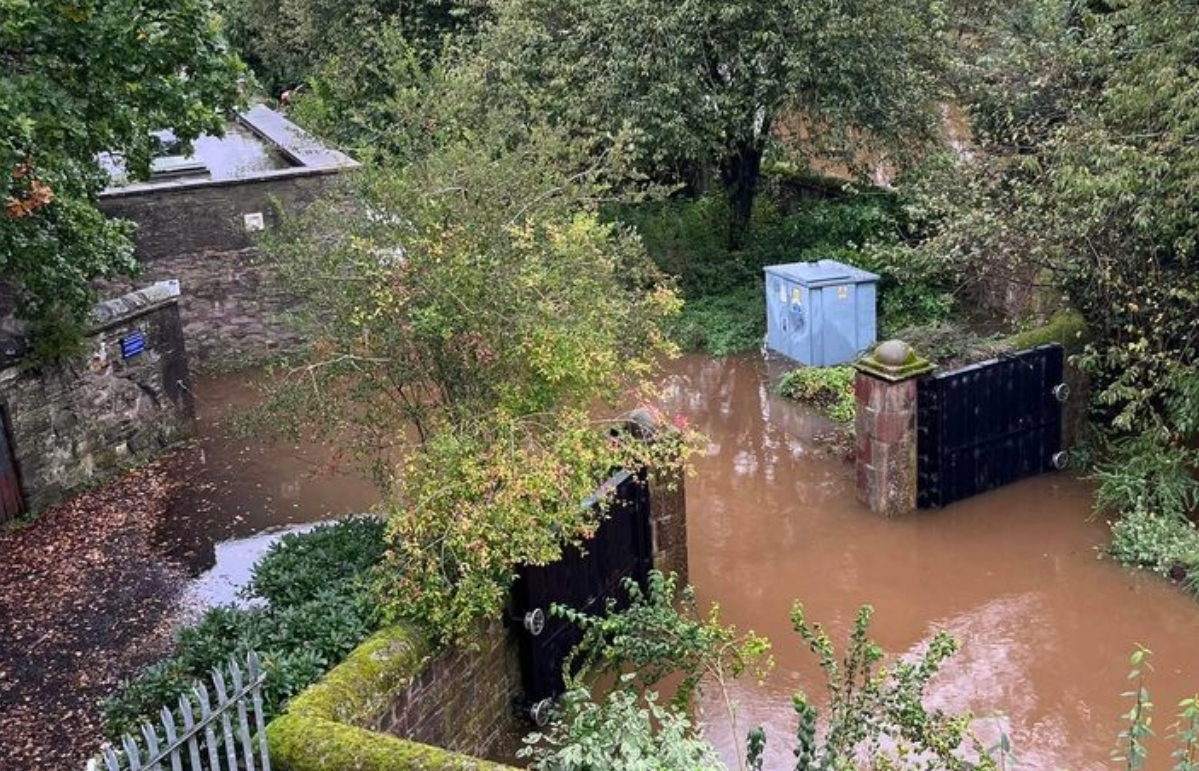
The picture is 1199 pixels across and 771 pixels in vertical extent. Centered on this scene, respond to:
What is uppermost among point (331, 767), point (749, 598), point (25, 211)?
point (25, 211)

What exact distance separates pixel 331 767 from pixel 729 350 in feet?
38.4

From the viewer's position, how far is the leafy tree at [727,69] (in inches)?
631

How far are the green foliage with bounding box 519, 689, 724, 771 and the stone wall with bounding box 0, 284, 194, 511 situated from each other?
337 inches

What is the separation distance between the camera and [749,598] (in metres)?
10.4

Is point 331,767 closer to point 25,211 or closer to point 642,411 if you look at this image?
point 642,411

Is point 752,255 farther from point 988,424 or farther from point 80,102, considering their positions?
point 80,102

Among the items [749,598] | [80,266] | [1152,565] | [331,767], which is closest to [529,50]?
[80,266]

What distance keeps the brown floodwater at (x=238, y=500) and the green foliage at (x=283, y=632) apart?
2.32 m

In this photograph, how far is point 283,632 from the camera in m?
7.05

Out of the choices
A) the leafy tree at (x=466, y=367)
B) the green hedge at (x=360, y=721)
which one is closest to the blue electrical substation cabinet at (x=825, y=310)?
the leafy tree at (x=466, y=367)

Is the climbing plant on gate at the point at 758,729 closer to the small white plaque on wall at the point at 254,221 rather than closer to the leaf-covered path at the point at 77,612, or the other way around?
the leaf-covered path at the point at 77,612

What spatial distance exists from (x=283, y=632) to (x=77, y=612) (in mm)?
3957

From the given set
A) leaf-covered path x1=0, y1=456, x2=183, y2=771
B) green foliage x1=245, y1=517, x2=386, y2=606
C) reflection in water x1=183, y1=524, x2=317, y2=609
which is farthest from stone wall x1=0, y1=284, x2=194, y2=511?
green foliage x1=245, y1=517, x2=386, y2=606

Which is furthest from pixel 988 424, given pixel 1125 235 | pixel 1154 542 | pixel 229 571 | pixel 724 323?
pixel 229 571
